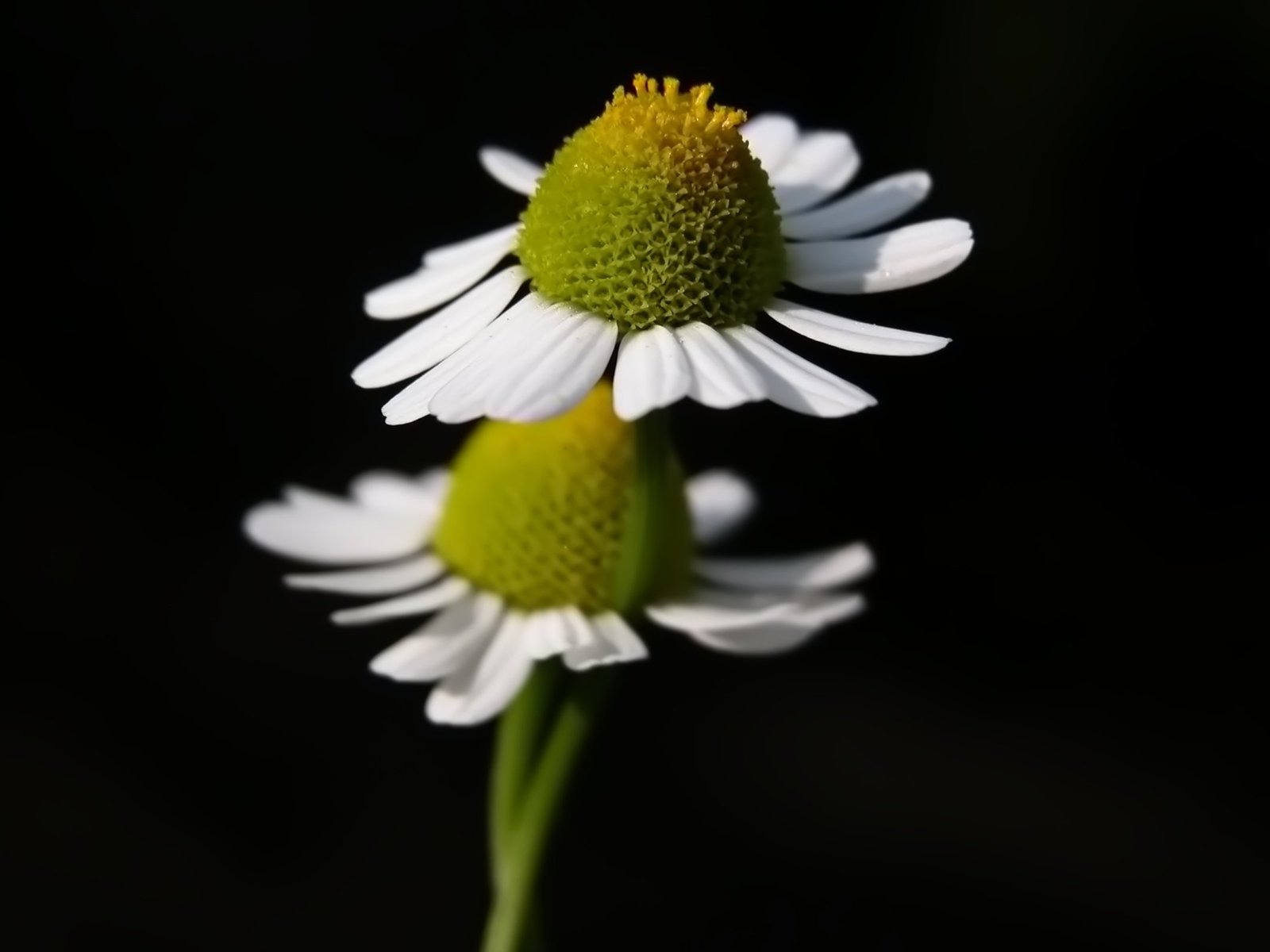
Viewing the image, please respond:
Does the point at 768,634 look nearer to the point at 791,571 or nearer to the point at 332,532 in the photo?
the point at 791,571

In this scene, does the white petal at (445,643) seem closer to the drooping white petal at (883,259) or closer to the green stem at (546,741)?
the green stem at (546,741)

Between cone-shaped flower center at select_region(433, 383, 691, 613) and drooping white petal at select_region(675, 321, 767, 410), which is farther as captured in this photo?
cone-shaped flower center at select_region(433, 383, 691, 613)

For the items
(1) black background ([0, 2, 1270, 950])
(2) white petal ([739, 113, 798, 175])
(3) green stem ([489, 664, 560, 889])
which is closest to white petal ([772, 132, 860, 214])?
(2) white petal ([739, 113, 798, 175])

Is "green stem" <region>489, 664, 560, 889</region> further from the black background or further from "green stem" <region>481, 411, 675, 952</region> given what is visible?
the black background

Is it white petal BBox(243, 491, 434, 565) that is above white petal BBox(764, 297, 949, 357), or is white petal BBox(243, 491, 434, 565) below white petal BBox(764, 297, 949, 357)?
below

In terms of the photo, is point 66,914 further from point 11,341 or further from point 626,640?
point 626,640

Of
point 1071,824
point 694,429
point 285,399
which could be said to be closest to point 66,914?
point 285,399
